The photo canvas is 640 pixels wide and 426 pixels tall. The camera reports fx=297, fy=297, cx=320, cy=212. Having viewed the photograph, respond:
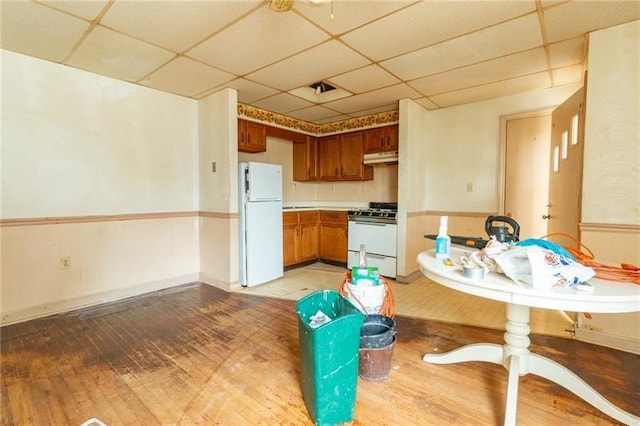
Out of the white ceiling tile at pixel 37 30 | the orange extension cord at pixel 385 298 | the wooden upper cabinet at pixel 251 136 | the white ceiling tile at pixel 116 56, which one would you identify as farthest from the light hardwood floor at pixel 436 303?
the white ceiling tile at pixel 37 30

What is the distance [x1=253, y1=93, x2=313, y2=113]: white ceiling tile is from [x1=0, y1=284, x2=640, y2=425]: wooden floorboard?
101 inches

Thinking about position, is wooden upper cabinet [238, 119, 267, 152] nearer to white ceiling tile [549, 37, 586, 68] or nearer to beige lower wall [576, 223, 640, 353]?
white ceiling tile [549, 37, 586, 68]

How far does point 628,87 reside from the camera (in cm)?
213

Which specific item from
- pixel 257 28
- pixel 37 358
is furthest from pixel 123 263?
pixel 257 28

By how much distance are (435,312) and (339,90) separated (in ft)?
8.89

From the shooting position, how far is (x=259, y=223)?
3729 millimetres

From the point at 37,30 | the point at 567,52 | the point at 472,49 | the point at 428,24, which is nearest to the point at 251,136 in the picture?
the point at 37,30

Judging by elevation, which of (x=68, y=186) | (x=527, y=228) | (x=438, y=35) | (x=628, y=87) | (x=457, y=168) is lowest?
(x=527, y=228)

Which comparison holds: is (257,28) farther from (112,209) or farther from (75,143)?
(112,209)

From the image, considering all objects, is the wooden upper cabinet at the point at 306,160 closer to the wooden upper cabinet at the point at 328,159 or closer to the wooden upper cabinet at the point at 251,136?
the wooden upper cabinet at the point at 328,159

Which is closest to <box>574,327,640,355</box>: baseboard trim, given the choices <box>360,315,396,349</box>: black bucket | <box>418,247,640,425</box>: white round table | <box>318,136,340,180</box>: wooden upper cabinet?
<box>418,247,640,425</box>: white round table

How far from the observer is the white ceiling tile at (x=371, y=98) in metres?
3.41

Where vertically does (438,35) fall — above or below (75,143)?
above

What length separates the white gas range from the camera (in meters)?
3.99
